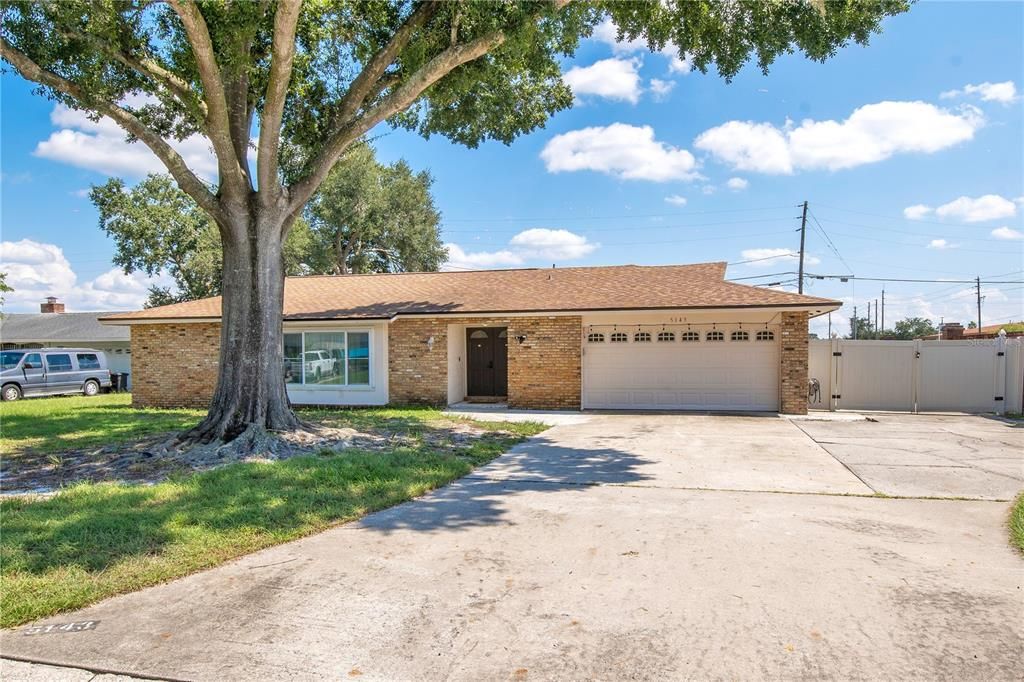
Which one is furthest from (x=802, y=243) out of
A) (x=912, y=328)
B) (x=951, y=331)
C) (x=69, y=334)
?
(x=69, y=334)

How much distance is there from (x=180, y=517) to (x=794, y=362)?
42.1ft

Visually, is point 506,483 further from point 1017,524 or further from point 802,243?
point 802,243

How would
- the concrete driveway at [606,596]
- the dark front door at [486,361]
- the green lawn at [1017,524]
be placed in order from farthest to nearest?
the dark front door at [486,361]
the green lawn at [1017,524]
the concrete driveway at [606,596]

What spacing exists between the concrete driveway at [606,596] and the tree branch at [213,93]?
6.31 meters

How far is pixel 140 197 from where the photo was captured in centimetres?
3138

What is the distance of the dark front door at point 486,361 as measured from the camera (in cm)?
1691

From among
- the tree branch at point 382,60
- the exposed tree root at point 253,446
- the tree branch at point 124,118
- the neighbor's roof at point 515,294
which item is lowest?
the exposed tree root at point 253,446

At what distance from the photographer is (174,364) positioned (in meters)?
16.9

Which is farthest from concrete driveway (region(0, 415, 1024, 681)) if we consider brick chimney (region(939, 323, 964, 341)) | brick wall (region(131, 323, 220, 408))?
brick chimney (region(939, 323, 964, 341))

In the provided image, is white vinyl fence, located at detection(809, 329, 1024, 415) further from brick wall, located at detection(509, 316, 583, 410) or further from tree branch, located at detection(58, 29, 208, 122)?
tree branch, located at detection(58, 29, 208, 122)

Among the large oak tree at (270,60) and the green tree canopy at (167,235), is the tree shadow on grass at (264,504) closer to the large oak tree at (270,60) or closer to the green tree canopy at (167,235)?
the large oak tree at (270,60)

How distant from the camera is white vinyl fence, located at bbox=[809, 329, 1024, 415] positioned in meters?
14.1

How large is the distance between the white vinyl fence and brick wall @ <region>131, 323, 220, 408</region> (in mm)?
16093

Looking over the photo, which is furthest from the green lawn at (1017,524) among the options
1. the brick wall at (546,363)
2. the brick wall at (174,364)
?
the brick wall at (174,364)
